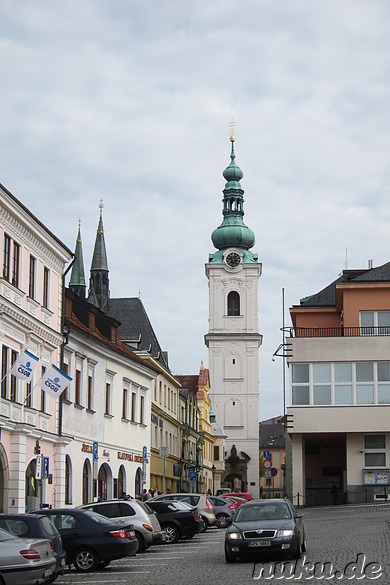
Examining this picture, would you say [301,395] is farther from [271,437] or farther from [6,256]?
[271,437]

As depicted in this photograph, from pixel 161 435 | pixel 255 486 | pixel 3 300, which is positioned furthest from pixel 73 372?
pixel 255 486

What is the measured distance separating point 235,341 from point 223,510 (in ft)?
262

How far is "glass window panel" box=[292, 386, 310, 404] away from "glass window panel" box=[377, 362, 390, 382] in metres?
3.84

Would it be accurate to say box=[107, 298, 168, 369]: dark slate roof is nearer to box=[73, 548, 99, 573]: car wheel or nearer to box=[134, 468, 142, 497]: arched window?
box=[134, 468, 142, 497]: arched window

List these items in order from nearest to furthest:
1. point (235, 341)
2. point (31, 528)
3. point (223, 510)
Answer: point (31, 528)
point (223, 510)
point (235, 341)

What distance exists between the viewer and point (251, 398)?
118375 mm

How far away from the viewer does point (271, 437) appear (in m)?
177

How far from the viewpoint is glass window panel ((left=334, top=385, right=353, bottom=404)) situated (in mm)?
53162

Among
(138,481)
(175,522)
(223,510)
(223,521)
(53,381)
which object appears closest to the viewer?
(175,522)

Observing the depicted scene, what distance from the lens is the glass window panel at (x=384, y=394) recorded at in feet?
174

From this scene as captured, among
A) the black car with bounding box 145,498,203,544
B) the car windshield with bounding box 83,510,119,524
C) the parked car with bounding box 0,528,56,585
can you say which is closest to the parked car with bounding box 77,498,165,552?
the car windshield with bounding box 83,510,119,524

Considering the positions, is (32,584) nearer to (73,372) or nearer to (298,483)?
(73,372)

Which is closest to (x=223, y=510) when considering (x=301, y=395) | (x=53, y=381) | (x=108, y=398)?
(x=108, y=398)

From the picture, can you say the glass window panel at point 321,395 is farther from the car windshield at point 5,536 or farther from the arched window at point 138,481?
the car windshield at point 5,536
